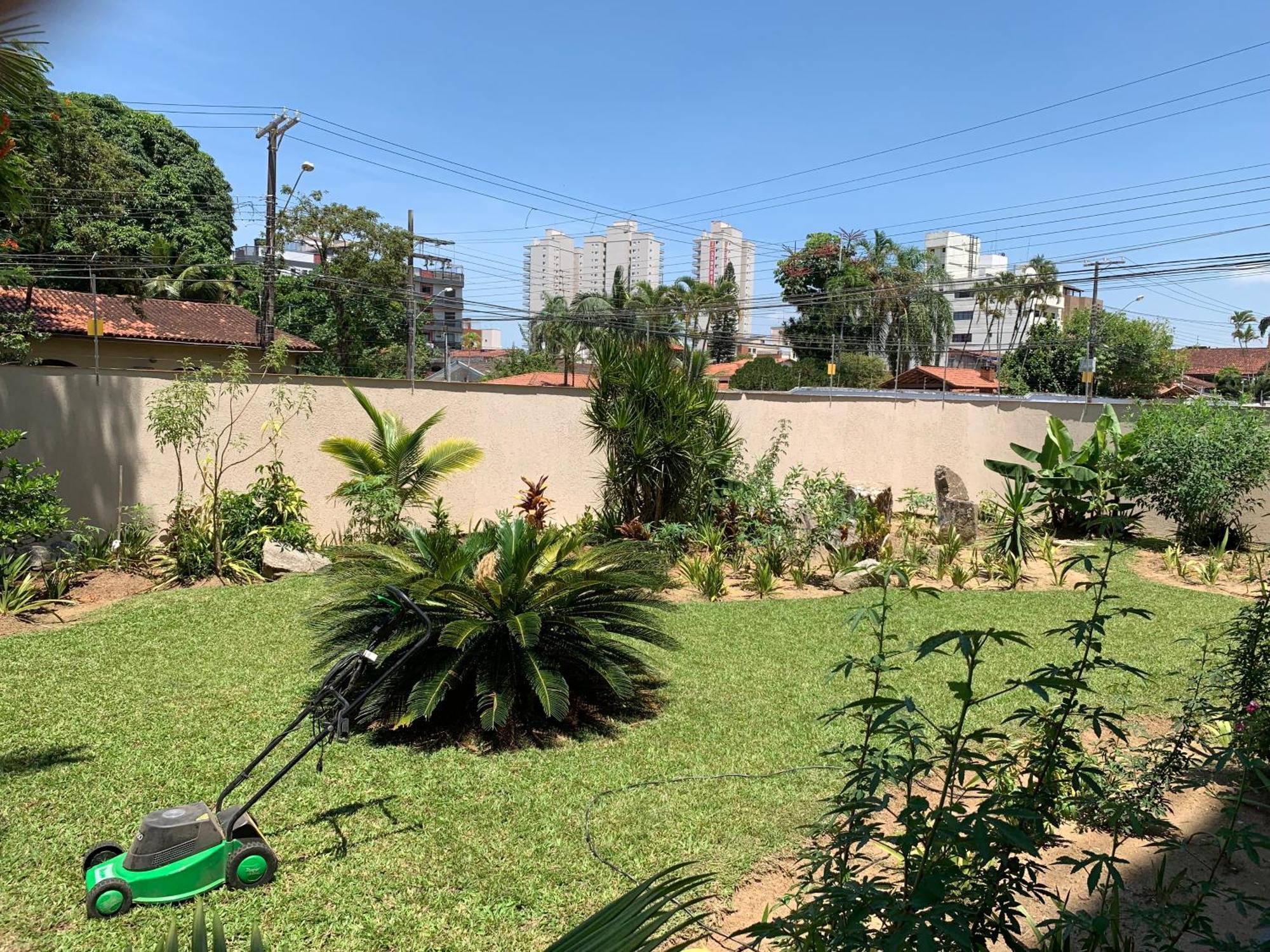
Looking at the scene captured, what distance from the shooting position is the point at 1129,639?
7.67 m

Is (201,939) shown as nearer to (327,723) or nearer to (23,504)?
(327,723)

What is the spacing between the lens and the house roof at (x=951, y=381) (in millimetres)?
42812

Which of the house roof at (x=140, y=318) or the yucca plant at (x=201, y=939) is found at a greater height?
the house roof at (x=140, y=318)

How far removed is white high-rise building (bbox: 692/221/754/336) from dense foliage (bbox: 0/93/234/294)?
50591mm

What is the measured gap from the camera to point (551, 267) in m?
100

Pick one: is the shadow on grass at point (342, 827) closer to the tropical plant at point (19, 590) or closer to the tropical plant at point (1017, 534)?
the tropical plant at point (19, 590)

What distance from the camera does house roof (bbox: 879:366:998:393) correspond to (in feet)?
140

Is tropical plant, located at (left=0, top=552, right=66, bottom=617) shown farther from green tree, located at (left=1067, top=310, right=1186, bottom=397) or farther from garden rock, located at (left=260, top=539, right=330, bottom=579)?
green tree, located at (left=1067, top=310, right=1186, bottom=397)

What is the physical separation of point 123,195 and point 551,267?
77.9 m

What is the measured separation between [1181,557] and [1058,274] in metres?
8.14

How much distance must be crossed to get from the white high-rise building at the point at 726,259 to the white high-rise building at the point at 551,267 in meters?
13.8

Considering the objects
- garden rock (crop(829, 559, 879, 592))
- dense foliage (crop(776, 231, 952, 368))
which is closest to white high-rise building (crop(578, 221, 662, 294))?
dense foliage (crop(776, 231, 952, 368))

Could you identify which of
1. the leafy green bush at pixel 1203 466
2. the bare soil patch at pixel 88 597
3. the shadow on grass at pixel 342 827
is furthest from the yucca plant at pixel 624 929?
the leafy green bush at pixel 1203 466

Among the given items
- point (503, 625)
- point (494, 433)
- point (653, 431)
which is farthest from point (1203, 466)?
point (503, 625)
